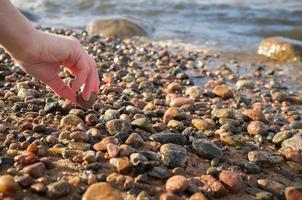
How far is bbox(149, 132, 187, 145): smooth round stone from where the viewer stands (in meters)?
3.01

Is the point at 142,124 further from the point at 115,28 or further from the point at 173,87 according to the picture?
the point at 115,28

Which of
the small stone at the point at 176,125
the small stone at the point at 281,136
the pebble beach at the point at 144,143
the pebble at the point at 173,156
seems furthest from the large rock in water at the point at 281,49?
the pebble at the point at 173,156

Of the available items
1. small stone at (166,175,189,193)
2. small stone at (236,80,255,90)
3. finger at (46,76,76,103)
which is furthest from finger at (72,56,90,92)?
small stone at (236,80,255,90)

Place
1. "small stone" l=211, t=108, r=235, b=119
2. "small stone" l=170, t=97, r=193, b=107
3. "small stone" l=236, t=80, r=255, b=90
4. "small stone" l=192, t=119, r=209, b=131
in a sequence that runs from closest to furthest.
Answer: "small stone" l=192, t=119, r=209, b=131
"small stone" l=211, t=108, r=235, b=119
"small stone" l=170, t=97, r=193, b=107
"small stone" l=236, t=80, r=255, b=90

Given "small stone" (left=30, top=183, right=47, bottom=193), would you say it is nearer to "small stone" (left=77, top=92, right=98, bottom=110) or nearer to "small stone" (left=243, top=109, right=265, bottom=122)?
"small stone" (left=77, top=92, right=98, bottom=110)

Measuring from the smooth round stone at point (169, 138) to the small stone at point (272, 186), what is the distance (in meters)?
0.59

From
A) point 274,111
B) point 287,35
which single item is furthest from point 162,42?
point 274,111

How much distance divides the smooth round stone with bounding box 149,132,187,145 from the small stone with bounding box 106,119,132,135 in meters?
0.20

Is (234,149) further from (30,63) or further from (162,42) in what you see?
(162,42)

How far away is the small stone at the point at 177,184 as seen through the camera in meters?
2.41

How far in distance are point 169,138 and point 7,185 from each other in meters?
1.17

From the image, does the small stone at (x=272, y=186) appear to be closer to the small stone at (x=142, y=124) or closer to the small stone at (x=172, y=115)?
the small stone at (x=142, y=124)

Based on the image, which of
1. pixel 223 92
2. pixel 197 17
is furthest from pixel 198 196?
pixel 197 17

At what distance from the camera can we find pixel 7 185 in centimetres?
221
